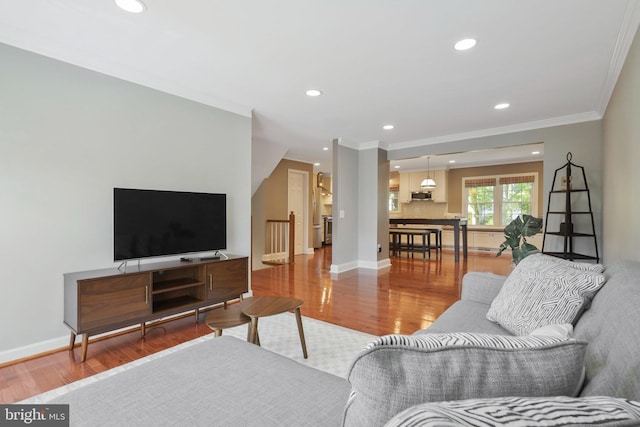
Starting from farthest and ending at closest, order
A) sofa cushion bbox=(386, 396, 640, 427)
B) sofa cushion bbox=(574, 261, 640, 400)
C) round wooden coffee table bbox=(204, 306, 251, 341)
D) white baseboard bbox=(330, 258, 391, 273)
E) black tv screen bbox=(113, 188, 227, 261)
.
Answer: white baseboard bbox=(330, 258, 391, 273)
black tv screen bbox=(113, 188, 227, 261)
round wooden coffee table bbox=(204, 306, 251, 341)
sofa cushion bbox=(574, 261, 640, 400)
sofa cushion bbox=(386, 396, 640, 427)

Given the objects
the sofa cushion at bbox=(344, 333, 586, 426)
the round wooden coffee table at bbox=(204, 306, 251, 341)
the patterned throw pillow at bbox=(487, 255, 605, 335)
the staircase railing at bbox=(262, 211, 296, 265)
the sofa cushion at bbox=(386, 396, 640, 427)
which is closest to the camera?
the sofa cushion at bbox=(386, 396, 640, 427)

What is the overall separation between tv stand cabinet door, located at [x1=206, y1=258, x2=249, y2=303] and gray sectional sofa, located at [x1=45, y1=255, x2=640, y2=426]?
1.77 m

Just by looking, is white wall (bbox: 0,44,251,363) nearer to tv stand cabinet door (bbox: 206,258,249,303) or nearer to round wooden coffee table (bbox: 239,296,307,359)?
tv stand cabinet door (bbox: 206,258,249,303)

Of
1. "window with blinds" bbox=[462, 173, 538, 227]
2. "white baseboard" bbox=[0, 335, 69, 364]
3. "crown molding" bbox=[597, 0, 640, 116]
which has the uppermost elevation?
"crown molding" bbox=[597, 0, 640, 116]

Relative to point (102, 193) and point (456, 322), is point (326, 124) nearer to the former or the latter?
point (102, 193)

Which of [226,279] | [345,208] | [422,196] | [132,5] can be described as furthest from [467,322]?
[422,196]

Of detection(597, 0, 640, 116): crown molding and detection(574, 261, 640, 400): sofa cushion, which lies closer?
detection(574, 261, 640, 400): sofa cushion

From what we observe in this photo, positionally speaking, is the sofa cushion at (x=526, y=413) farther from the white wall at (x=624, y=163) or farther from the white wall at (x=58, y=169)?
the white wall at (x=58, y=169)

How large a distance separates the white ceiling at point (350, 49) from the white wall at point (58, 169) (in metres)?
0.21

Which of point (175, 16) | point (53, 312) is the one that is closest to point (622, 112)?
point (175, 16)

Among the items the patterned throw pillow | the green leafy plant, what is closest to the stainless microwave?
the green leafy plant

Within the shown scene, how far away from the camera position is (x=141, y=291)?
259 cm

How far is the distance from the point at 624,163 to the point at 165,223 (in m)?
4.03

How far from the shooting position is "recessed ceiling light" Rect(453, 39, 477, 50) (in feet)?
7.82
